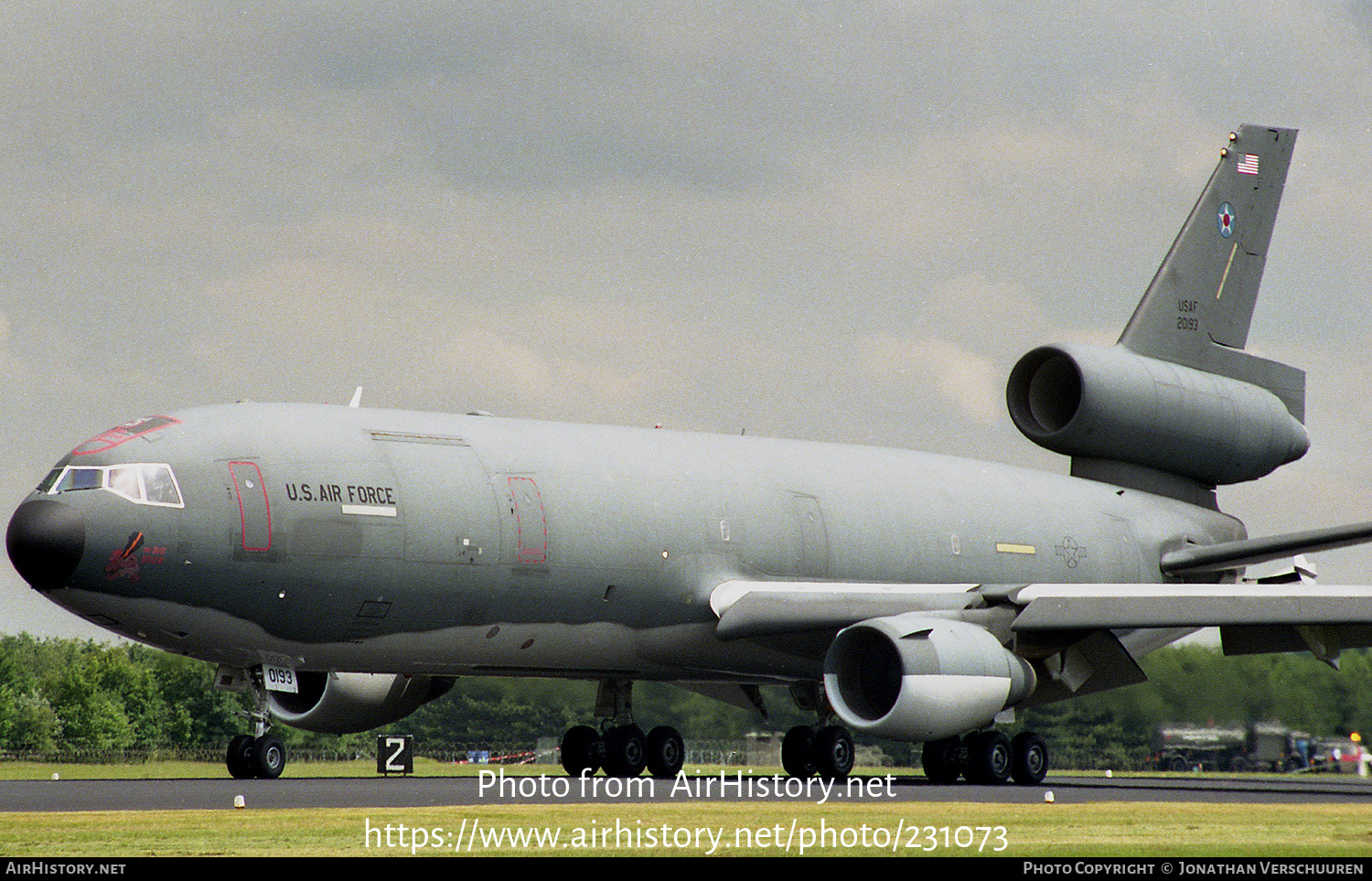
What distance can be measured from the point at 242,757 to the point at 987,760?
869cm

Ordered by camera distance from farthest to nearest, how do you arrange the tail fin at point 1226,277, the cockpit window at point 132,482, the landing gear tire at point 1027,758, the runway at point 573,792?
1. the tail fin at point 1226,277
2. the landing gear tire at point 1027,758
3. the cockpit window at point 132,482
4. the runway at point 573,792

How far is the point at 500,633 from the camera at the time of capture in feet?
60.0

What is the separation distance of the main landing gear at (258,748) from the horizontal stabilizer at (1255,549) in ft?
42.9

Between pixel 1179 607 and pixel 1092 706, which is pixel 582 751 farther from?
pixel 1179 607

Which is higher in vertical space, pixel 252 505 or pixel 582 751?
pixel 252 505

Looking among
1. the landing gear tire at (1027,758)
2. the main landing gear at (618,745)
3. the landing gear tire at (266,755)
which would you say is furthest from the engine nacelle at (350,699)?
the landing gear tire at (1027,758)

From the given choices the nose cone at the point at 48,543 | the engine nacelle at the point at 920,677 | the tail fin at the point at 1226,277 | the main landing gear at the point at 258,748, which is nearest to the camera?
the nose cone at the point at 48,543

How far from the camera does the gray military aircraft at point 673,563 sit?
1631 centimetres

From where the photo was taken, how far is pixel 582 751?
2269 centimetres

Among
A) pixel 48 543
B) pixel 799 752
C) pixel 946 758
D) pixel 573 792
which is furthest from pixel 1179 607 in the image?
pixel 48 543

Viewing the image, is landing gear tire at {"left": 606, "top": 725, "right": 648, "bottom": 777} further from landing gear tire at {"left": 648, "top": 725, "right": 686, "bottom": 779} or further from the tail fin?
the tail fin

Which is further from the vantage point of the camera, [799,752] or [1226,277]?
[1226,277]

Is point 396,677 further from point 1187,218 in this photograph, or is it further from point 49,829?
point 1187,218

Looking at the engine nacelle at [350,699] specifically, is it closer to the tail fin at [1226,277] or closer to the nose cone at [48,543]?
the nose cone at [48,543]
